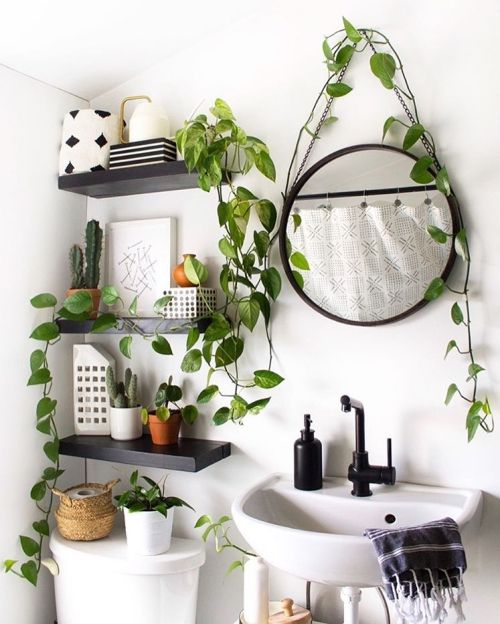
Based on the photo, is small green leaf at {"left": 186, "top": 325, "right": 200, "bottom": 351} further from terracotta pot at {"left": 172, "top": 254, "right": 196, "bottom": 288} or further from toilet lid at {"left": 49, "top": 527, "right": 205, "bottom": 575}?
toilet lid at {"left": 49, "top": 527, "right": 205, "bottom": 575}

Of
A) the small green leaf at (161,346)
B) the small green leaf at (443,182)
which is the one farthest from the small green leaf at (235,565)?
the small green leaf at (443,182)

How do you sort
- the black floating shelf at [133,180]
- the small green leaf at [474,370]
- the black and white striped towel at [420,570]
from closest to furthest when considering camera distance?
the black and white striped towel at [420,570], the small green leaf at [474,370], the black floating shelf at [133,180]

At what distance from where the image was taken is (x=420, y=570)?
4.67 feet

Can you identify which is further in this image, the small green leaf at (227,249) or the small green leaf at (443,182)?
the small green leaf at (227,249)

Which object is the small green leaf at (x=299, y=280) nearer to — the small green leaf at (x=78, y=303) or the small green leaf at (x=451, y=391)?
the small green leaf at (x=451, y=391)

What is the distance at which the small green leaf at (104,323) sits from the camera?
2.01 metres

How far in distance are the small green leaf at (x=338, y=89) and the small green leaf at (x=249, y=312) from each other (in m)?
0.61

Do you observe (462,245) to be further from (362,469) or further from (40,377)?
(40,377)

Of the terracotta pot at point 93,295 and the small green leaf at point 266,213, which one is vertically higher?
the small green leaf at point 266,213

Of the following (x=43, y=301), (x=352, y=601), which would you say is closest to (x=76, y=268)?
(x=43, y=301)

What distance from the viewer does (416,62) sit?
1.82 meters

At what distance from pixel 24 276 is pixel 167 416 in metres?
0.63

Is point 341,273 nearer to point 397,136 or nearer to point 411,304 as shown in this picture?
point 411,304

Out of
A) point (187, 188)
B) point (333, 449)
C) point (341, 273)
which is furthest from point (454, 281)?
point (187, 188)
